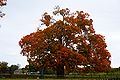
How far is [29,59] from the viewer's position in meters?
66.7

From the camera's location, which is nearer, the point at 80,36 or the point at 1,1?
the point at 1,1

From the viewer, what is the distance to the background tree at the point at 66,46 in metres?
64.4

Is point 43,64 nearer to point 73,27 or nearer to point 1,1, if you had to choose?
point 73,27

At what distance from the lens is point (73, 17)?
68.4 m

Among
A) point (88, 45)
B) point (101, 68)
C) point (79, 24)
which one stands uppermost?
point (79, 24)

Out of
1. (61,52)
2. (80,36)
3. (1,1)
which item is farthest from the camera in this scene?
(80,36)

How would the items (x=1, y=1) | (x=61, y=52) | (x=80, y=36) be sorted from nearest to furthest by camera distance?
(x=1, y=1) → (x=61, y=52) → (x=80, y=36)

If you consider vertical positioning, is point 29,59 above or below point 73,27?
below

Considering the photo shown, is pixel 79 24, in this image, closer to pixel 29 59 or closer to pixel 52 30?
pixel 52 30

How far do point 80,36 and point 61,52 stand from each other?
6.12 meters

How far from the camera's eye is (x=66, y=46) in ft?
218

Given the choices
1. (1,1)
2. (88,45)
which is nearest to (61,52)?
(88,45)

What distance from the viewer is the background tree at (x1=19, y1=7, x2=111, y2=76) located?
211ft

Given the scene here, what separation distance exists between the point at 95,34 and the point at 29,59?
43.6ft
